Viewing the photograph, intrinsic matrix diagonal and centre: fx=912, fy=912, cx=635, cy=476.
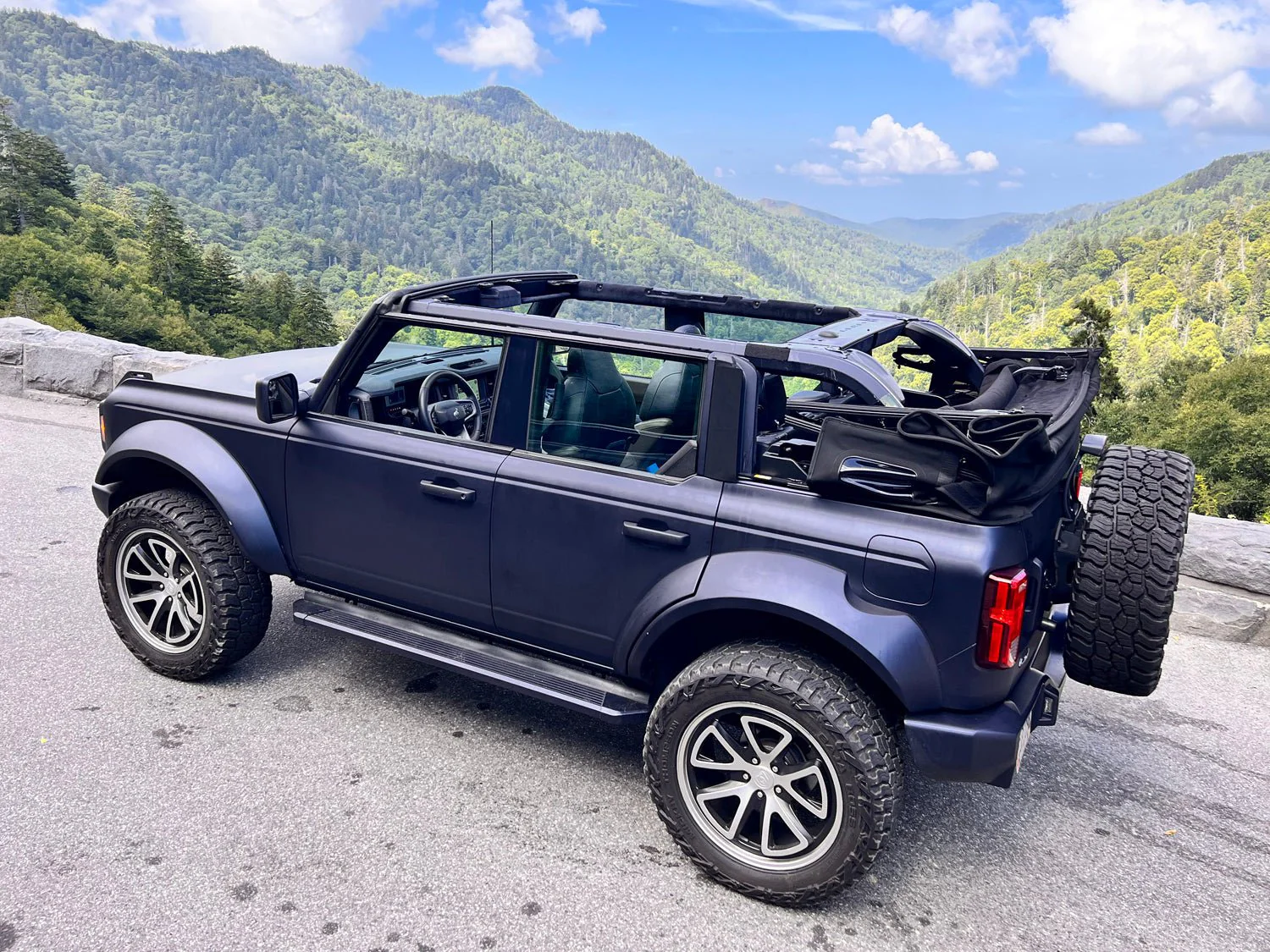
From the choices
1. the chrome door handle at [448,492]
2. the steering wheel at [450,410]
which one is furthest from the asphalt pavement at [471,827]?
the steering wheel at [450,410]

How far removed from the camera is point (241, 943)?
2.63 metres

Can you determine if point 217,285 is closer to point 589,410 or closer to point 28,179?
point 28,179

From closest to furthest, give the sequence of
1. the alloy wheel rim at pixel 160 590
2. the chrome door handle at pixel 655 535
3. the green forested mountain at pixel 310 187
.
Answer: the chrome door handle at pixel 655 535 → the alloy wheel rim at pixel 160 590 → the green forested mountain at pixel 310 187

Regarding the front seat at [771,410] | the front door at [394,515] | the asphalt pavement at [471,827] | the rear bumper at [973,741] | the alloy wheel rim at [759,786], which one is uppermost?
→ the front seat at [771,410]

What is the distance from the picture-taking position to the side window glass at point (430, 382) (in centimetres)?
377

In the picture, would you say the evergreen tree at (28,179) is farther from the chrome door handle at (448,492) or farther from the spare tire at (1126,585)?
the spare tire at (1126,585)

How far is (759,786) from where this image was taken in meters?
2.92

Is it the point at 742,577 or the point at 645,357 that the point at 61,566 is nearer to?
the point at 645,357

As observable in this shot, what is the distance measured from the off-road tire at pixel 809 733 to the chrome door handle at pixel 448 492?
3.34 feet

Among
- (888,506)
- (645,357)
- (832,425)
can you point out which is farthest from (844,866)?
(645,357)

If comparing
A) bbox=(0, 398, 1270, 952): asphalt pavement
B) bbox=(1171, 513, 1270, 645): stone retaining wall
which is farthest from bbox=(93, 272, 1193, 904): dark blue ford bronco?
bbox=(1171, 513, 1270, 645): stone retaining wall

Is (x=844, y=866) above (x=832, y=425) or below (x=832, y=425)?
below

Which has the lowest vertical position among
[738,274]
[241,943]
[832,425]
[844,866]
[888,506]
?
[241,943]

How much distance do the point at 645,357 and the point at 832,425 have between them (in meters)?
0.76
